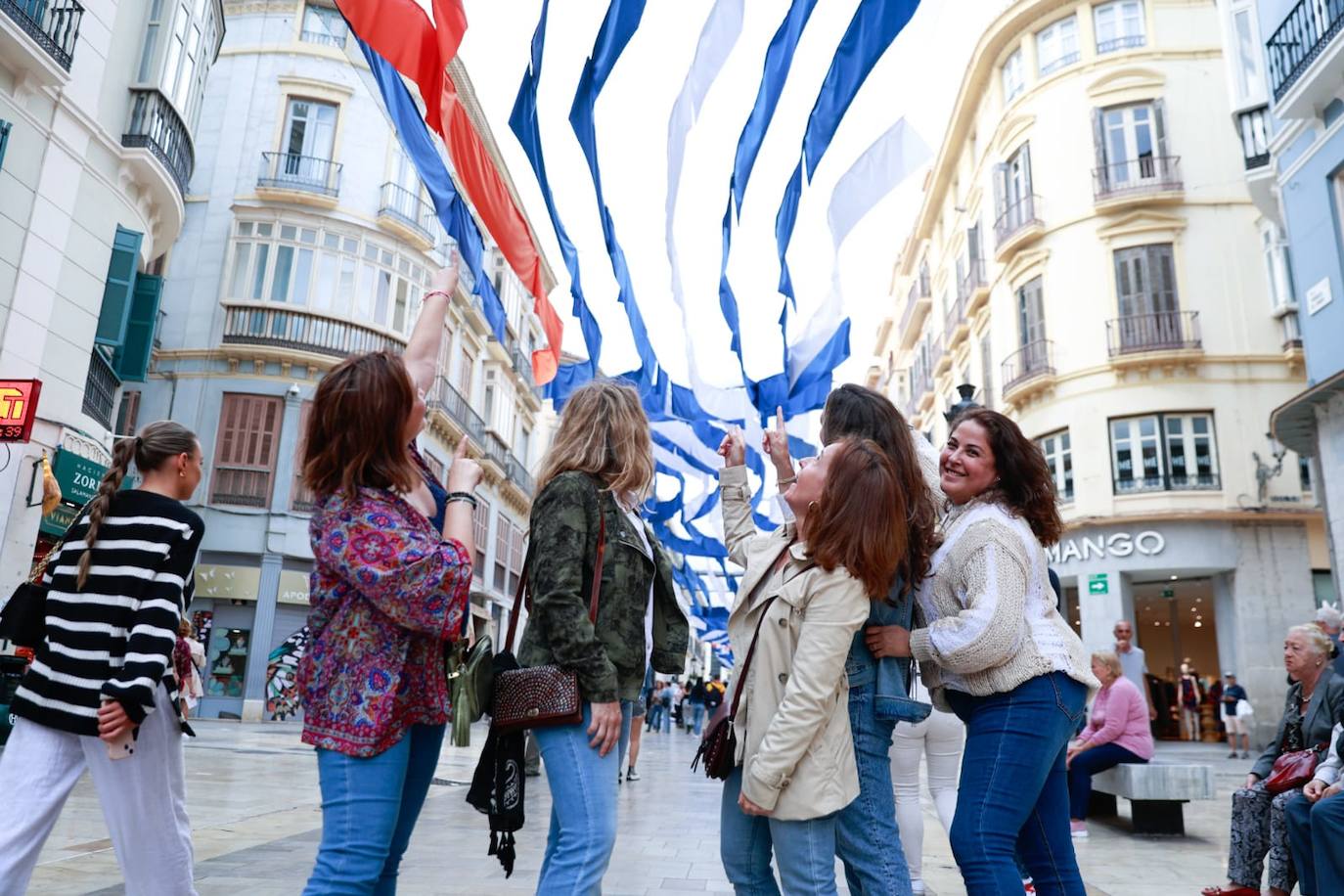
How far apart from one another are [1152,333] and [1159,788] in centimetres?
1716

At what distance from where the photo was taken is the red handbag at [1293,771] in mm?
4805

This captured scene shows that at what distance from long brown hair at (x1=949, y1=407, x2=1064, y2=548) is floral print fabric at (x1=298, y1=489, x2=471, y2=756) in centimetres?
179

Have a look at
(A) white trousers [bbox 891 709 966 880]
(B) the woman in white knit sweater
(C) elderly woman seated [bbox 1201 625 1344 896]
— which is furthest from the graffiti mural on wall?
(C) elderly woman seated [bbox 1201 625 1344 896]

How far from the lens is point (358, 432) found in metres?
2.60

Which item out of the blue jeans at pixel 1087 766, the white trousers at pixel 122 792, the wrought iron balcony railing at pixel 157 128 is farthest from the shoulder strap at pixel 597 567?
the wrought iron balcony railing at pixel 157 128

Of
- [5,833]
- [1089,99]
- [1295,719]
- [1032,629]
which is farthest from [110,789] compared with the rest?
[1089,99]

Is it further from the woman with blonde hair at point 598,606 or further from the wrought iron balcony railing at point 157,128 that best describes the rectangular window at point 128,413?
the woman with blonde hair at point 598,606

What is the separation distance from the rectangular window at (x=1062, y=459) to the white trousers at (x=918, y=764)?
19.3 meters

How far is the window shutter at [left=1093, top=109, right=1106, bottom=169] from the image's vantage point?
23.3m

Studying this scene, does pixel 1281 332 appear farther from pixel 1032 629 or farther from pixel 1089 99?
pixel 1032 629

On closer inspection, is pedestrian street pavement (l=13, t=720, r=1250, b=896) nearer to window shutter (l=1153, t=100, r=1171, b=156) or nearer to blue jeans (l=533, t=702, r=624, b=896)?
blue jeans (l=533, t=702, r=624, b=896)

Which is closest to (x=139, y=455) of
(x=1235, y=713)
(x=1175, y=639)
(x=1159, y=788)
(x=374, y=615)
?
(x=374, y=615)

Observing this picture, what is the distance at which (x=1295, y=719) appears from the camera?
5195 mm

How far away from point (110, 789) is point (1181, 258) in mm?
24034
